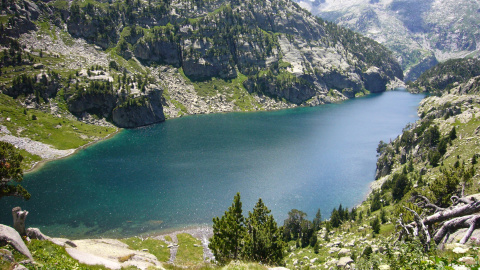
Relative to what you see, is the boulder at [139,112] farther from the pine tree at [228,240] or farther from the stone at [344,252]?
the stone at [344,252]

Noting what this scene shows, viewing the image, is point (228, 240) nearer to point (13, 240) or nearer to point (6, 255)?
point (13, 240)

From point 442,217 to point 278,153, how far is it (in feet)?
284

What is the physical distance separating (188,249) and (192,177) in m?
31.4

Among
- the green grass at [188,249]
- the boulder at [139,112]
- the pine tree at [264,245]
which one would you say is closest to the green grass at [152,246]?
the green grass at [188,249]

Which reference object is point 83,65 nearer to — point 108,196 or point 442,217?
point 108,196

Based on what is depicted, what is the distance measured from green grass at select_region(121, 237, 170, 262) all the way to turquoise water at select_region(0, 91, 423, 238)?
395 cm

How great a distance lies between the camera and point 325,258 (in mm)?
40406

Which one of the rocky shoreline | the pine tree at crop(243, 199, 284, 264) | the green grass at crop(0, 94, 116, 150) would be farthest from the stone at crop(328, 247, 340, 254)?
the green grass at crop(0, 94, 116, 150)

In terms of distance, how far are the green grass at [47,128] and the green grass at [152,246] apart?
7677 centimetres

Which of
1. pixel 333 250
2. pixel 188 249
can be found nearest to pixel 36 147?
pixel 188 249

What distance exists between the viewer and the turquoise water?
200 feet

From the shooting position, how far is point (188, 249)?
50531 mm

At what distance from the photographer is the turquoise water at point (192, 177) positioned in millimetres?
61000

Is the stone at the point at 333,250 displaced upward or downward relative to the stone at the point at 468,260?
downward
